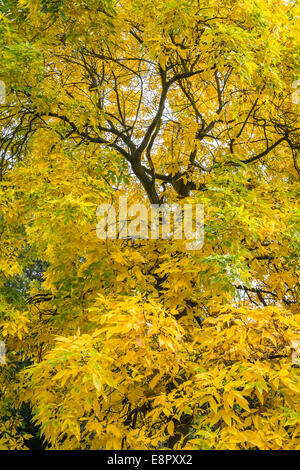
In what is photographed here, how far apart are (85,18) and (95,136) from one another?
1.61 m

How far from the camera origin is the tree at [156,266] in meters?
2.06

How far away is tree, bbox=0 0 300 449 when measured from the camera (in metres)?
2.06

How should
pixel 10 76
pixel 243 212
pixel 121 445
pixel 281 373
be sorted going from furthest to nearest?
pixel 10 76
pixel 243 212
pixel 121 445
pixel 281 373

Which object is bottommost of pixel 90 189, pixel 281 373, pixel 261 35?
pixel 281 373

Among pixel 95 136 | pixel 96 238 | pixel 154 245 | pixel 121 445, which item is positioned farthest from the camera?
pixel 95 136

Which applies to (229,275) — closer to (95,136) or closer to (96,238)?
(96,238)

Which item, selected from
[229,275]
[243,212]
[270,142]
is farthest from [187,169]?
[229,275]

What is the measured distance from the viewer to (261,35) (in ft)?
10.8

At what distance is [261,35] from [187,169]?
1.96 m

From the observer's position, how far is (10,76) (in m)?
3.12

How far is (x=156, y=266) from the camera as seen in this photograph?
13.0 ft

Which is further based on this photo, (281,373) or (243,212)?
(243,212)
